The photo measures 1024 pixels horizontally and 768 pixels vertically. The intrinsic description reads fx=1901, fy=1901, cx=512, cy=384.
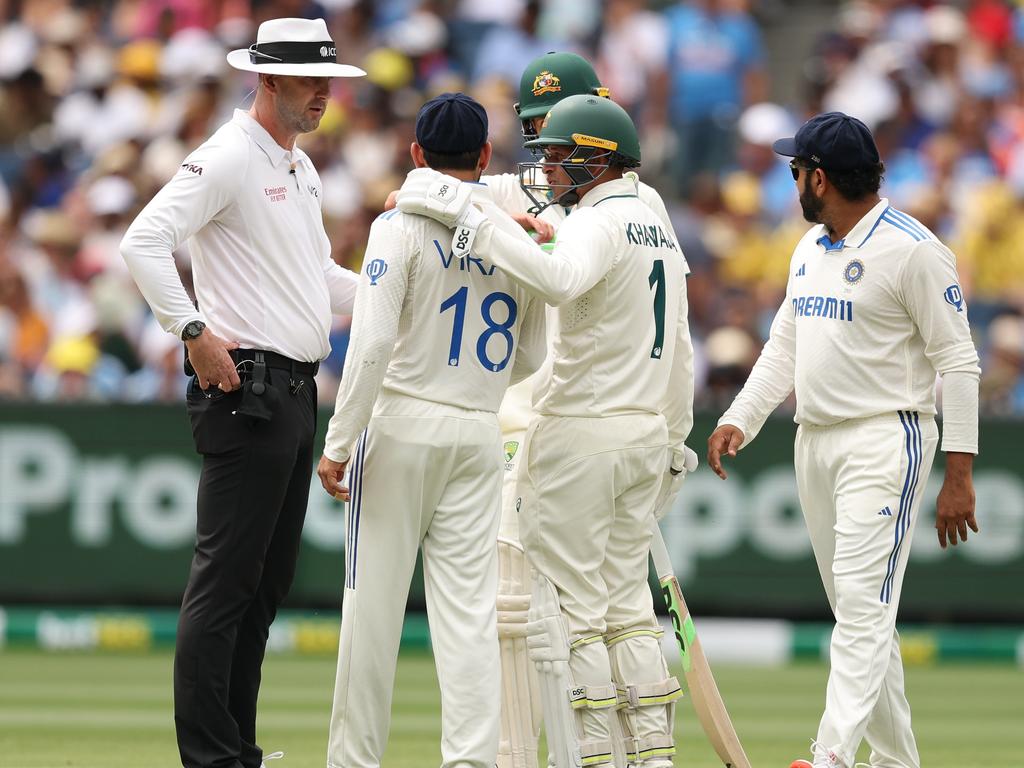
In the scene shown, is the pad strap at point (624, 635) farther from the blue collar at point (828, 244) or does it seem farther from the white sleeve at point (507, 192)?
the white sleeve at point (507, 192)

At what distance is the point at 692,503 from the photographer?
11516 mm

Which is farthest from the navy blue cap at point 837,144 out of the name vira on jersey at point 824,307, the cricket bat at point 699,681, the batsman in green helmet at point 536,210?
the cricket bat at point 699,681

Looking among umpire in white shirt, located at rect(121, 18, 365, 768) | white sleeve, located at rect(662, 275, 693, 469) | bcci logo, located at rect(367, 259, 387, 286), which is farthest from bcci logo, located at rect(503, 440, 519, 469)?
bcci logo, located at rect(367, 259, 387, 286)

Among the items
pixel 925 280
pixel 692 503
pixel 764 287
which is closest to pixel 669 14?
pixel 764 287

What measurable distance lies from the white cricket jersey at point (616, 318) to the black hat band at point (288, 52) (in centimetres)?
101

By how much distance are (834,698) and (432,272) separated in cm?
196

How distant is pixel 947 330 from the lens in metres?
6.54

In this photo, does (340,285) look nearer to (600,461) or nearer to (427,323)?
(427,323)

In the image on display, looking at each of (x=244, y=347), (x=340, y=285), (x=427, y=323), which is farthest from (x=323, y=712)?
(x=427, y=323)

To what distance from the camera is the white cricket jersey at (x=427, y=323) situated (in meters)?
6.03

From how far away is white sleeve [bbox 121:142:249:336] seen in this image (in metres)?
5.94

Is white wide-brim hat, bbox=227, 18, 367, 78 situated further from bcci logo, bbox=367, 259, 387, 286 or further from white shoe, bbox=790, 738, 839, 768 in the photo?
white shoe, bbox=790, 738, 839, 768

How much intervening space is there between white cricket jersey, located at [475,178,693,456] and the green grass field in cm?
188

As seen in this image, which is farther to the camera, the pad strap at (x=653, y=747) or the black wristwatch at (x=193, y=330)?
the pad strap at (x=653, y=747)
